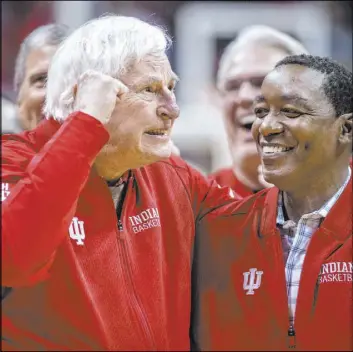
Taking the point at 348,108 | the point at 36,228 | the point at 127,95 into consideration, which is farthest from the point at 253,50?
the point at 36,228

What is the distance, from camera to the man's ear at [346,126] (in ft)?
3.61

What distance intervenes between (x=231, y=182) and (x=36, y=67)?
1.59ft

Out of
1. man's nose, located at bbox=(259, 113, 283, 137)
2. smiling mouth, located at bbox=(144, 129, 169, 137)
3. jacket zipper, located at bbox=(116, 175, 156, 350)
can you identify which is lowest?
jacket zipper, located at bbox=(116, 175, 156, 350)

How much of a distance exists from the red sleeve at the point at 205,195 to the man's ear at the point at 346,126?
210 millimetres

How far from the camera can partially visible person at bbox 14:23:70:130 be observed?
147cm

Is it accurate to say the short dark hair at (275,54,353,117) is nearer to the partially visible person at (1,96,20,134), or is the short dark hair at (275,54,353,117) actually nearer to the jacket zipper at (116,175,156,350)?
the jacket zipper at (116,175,156,350)

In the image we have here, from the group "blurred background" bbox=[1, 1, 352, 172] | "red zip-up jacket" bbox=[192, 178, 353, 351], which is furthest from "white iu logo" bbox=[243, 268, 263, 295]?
"blurred background" bbox=[1, 1, 352, 172]

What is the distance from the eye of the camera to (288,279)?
1071 millimetres

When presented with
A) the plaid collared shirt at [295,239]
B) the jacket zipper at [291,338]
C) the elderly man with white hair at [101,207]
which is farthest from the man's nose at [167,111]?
the jacket zipper at [291,338]

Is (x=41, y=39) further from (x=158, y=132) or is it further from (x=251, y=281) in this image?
(x=251, y=281)

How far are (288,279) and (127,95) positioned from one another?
0.35 metres

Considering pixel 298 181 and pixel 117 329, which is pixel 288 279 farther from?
pixel 117 329

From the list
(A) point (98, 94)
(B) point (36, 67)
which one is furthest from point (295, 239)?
(B) point (36, 67)

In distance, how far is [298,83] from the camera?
3.49 ft
